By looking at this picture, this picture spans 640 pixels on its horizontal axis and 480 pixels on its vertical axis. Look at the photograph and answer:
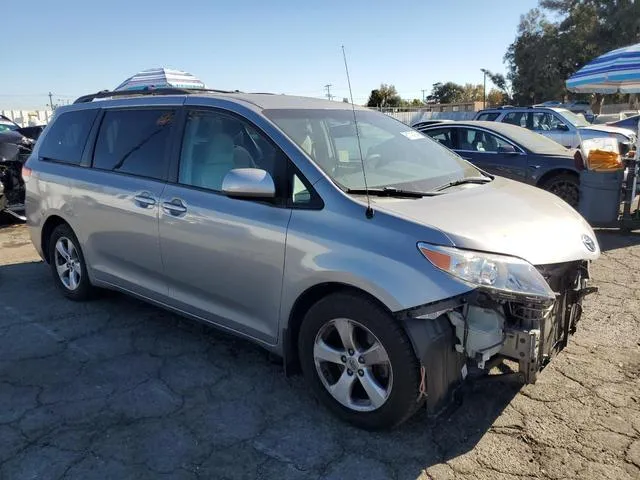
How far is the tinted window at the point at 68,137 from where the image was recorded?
4.62 m

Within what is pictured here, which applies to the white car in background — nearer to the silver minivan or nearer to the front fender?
the silver minivan

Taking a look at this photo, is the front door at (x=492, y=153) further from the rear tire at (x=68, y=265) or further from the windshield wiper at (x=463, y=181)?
the rear tire at (x=68, y=265)

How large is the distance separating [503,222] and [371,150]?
1.11 metres

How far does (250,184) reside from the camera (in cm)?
303

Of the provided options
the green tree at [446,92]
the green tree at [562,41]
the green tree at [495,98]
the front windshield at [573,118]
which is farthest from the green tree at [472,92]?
the front windshield at [573,118]

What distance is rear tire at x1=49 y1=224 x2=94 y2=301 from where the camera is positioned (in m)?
4.69

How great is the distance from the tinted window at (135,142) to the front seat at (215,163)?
353mm

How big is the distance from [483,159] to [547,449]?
6.42m

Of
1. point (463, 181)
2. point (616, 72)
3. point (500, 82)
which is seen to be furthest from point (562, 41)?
point (463, 181)

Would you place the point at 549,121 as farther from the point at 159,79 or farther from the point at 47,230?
the point at 47,230

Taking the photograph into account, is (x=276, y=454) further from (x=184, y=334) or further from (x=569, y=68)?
(x=569, y=68)

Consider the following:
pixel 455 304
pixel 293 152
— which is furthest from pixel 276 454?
pixel 293 152

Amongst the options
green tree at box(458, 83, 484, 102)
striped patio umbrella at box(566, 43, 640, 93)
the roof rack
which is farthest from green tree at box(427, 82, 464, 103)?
the roof rack

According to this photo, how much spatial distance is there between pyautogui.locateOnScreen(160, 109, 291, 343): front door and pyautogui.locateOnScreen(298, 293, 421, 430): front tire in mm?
322
